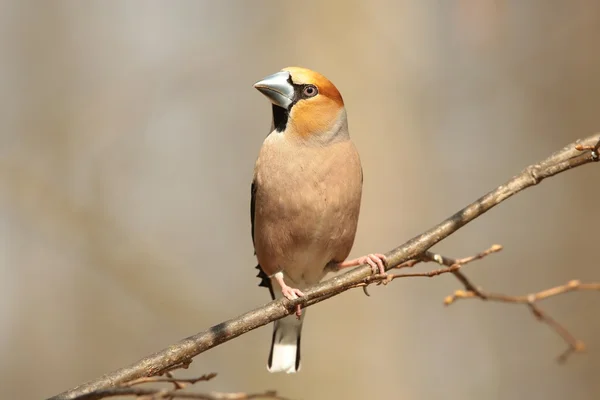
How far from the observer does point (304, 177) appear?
3.82 m

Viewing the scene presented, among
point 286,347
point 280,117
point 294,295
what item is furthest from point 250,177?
point 294,295

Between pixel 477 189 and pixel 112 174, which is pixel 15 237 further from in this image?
pixel 477 189

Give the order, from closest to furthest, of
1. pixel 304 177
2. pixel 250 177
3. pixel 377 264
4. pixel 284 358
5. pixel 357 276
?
pixel 357 276 < pixel 377 264 < pixel 304 177 < pixel 284 358 < pixel 250 177

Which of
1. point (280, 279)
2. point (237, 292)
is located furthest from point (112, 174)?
point (280, 279)

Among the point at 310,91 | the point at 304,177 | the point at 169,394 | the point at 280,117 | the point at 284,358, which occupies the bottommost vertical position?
the point at 284,358

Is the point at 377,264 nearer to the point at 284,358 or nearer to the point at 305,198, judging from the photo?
the point at 305,198

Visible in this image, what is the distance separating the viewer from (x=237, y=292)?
7.96m

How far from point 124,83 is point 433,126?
335 centimetres

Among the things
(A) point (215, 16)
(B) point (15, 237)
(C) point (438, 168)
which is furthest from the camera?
(A) point (215, 16)

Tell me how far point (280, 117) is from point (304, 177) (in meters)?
0.39

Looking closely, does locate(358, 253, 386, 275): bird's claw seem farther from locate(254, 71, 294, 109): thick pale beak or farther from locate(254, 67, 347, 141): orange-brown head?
locate(254, 71, 294, 109): thick pale beak

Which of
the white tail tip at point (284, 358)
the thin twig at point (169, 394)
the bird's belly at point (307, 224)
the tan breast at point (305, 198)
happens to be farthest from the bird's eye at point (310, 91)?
the thin twig at point (169, 394)

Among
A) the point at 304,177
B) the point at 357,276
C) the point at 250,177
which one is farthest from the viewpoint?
the point at 250,177

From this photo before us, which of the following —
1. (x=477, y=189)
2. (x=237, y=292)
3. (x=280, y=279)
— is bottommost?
(x=237, y=292)
